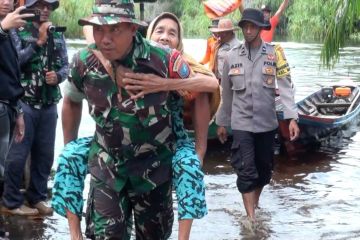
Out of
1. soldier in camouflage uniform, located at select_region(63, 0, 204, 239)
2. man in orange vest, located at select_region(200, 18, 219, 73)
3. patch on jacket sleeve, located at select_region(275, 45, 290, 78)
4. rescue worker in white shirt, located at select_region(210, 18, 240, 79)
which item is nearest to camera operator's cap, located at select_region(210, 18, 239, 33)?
rescue worker in white shirt, located at select_region(210, 18, 240, 79)

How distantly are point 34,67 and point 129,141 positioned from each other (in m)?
2.79

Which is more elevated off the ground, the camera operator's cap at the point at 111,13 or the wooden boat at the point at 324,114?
the camera operator's cap at the point at 111,13

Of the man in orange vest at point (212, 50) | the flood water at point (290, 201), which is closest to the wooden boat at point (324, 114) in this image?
the flood water at point (290, 201)

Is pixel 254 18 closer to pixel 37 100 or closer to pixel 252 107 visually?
pixel 252 107

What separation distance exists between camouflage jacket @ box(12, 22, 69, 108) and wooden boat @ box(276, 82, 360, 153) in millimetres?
2195

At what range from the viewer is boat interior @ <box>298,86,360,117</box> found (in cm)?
1231

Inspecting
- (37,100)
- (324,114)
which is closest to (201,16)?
(324,114)

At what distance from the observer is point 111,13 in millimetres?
3627

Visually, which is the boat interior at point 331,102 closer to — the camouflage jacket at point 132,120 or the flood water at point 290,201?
the flood water at point 290,201

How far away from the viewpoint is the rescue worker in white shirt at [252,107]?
6.61m

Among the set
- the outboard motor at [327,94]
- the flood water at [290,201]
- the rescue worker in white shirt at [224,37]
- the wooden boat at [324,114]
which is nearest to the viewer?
the flood water at [290,201]

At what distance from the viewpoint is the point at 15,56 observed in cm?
551

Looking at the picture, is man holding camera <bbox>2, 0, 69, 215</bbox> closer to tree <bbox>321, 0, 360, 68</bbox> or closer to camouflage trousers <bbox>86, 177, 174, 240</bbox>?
camouflage trousers <bbox>86, 177, 174, 240</bbox>

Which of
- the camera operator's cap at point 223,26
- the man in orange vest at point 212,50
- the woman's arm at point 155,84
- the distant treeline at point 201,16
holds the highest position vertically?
the woman's arm at point 155,84
